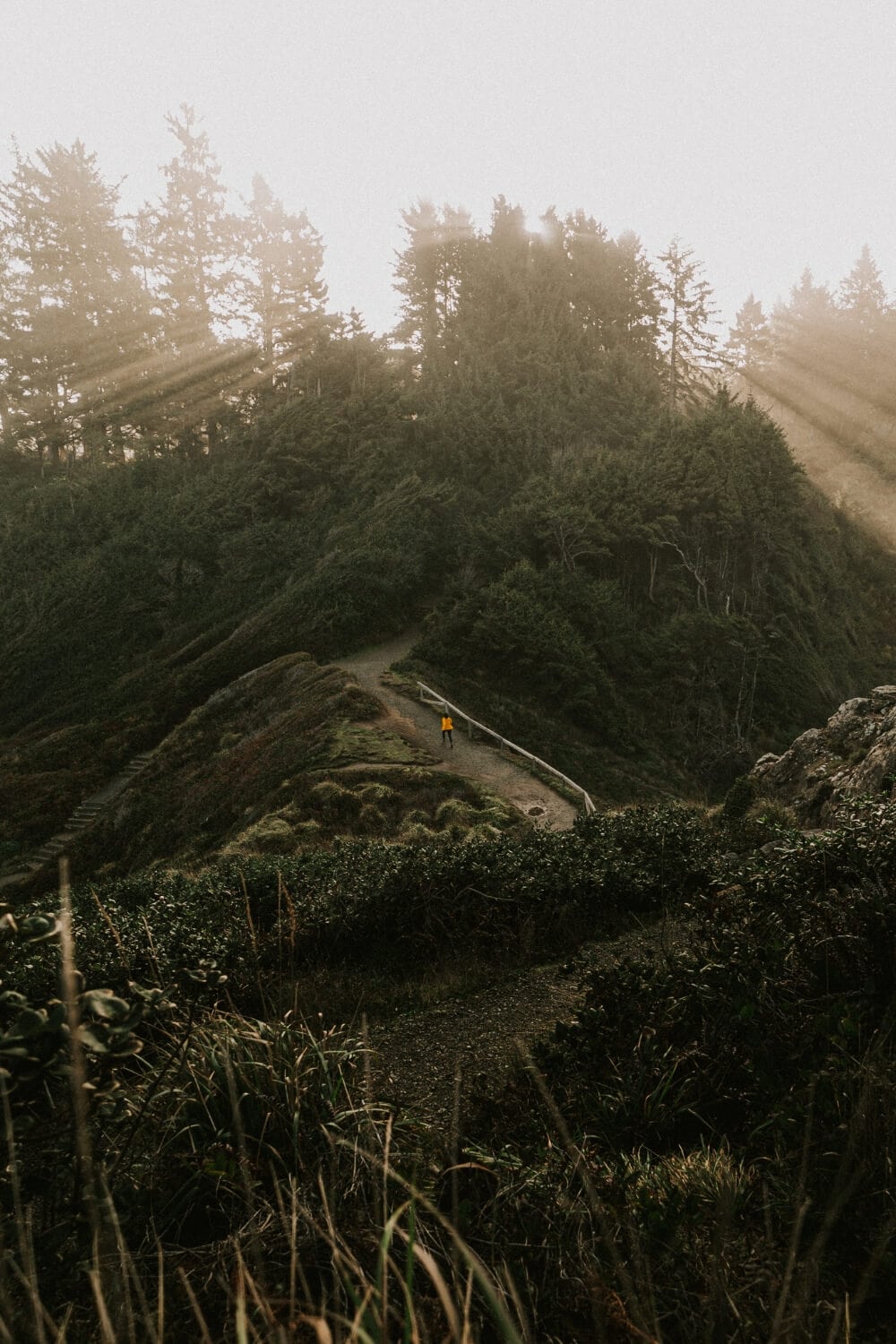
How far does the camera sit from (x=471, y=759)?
1778 cm

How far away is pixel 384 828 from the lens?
14.4 m

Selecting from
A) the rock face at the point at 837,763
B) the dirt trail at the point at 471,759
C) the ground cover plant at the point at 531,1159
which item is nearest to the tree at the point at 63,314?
the dirt trail at the point at 471,759

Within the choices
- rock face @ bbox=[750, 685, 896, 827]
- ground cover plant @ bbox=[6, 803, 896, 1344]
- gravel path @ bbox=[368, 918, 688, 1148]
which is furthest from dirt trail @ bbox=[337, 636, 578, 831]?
ground cover plant @ bbox=[6, 803, 896, 1344]

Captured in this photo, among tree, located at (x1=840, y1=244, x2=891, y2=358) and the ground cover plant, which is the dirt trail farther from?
tree, located at (x1=840, y1=244, x2=891, y2=358)

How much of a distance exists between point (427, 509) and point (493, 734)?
1262 centimetres

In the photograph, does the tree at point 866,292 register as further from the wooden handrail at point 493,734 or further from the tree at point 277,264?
the wooden handrail at point 493,734

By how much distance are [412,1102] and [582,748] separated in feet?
53.8

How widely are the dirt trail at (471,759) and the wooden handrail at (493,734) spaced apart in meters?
0.25

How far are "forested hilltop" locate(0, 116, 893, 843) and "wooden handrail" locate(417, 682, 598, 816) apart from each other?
2.59ft

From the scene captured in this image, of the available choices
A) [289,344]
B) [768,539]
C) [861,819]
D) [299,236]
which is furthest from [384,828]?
[299,236]

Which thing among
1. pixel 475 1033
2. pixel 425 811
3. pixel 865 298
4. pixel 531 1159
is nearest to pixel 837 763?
pixel 425 811

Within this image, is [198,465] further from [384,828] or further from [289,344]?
[384,828]

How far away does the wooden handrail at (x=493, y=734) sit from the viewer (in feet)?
54.6

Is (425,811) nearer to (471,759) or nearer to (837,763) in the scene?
(471,759)
